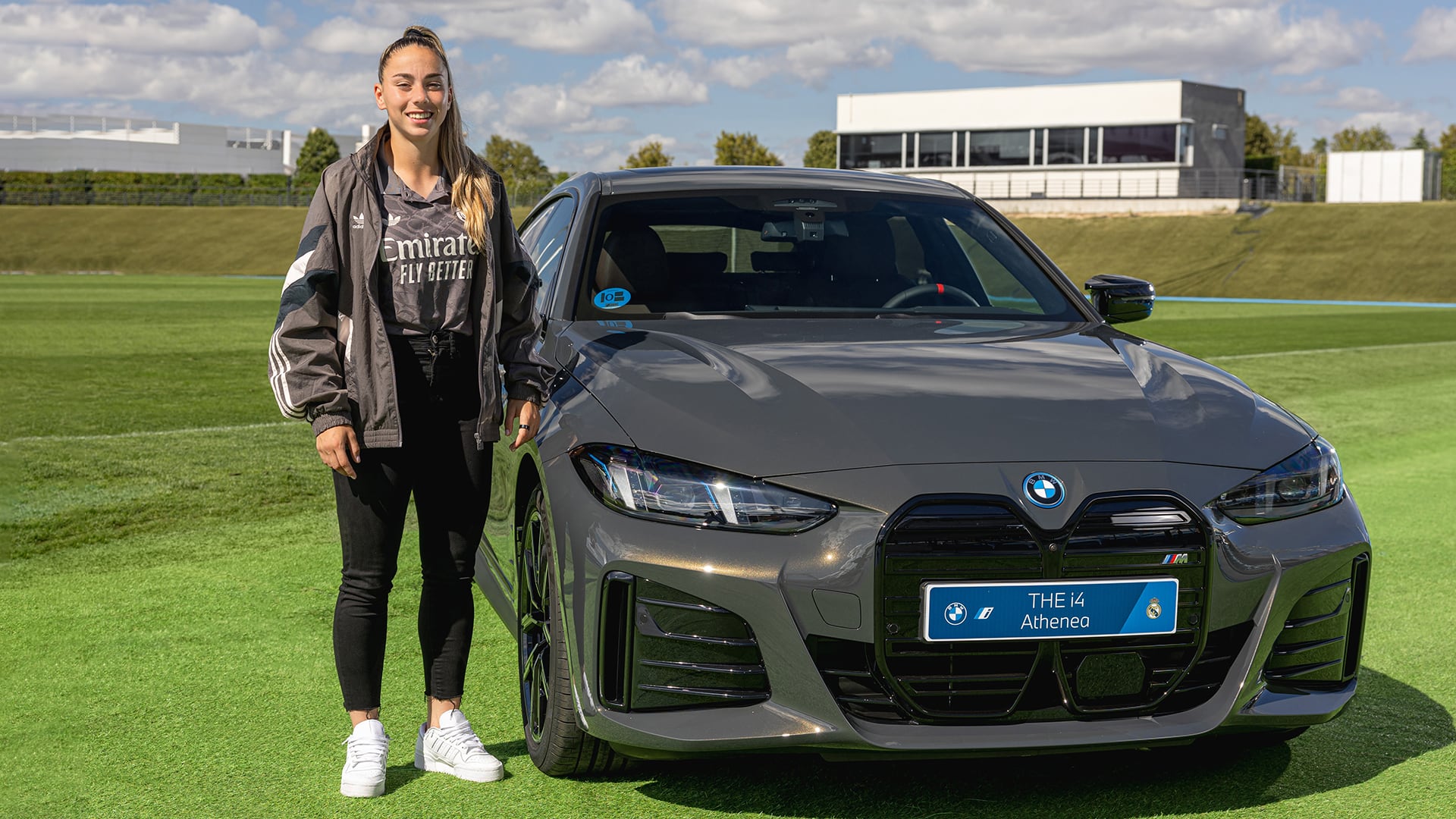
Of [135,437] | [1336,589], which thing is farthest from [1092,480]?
[135,437]

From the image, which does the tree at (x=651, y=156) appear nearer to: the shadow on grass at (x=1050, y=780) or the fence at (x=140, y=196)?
the fence at (x=140, y=196)

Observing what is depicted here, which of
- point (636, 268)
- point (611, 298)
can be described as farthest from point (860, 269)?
point (611, 298)

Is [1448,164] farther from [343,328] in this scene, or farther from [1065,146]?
[343,328]

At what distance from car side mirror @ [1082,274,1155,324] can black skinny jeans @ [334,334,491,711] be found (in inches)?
85.7

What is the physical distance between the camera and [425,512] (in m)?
3.71

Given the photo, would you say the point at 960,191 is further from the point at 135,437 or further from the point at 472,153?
the point at 135,437

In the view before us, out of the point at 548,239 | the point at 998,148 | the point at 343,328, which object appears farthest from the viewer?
the point at 998,148

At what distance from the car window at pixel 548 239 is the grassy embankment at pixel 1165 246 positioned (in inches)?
1584

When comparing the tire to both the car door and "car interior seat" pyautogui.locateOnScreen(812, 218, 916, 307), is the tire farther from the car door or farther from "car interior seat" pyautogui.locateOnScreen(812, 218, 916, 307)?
"car interior seat" pyautogui.locateOnScreen(812, 218, 916, 307)

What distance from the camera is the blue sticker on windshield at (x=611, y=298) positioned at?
438cm

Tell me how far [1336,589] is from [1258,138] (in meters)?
99.3

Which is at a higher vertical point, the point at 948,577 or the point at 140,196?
the point at 140,196

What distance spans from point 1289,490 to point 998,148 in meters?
73.3

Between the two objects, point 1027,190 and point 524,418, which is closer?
point 524,418
